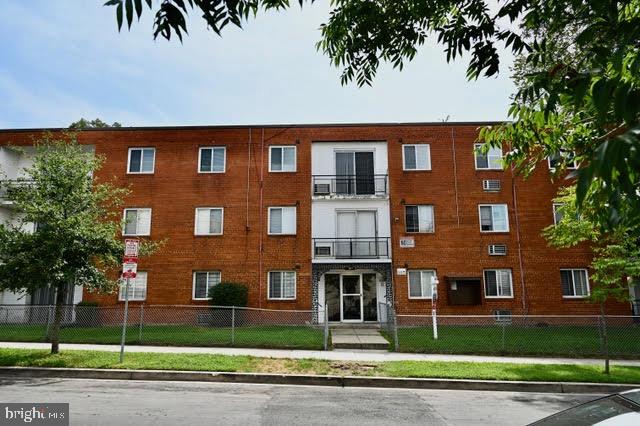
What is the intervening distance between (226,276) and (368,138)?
993 centimetres

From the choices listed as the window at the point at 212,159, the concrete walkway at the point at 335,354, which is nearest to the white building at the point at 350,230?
the window at the point at 212,159

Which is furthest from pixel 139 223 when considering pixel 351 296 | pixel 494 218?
pixel 494 218

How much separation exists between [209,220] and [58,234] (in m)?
10.4

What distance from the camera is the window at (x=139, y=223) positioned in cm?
2173

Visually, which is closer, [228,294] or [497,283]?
[228,294]

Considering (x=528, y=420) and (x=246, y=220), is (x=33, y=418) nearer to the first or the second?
(x=528, y=420)

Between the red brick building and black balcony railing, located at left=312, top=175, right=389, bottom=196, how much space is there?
5 cm

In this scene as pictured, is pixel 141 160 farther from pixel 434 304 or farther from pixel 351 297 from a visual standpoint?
pixel 434 304

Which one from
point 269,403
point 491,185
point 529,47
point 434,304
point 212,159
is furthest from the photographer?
point 212,159

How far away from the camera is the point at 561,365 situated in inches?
454

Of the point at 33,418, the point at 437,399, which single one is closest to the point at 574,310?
the point at 437,399

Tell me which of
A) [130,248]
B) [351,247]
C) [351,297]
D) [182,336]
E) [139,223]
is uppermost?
[139,223]

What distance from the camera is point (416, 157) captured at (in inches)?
882

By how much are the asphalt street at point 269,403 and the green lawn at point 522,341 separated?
14.1ft
